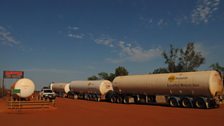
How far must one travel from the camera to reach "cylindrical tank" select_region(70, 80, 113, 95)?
160ft

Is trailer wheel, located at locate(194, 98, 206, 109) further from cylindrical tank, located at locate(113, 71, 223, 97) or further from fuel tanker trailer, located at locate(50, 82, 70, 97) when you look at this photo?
fuel tanker trailer, located at locate(50, 82, 70, 97)

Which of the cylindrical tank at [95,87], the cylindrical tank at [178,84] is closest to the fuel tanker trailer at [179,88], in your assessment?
the cylindrical tank at [178,84]

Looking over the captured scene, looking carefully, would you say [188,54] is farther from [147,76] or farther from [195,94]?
→ [195,94]

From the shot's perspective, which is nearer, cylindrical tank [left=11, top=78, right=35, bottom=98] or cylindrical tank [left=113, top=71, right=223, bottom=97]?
cylindrical tank [left=113, top=71, right=223, bottom=97]

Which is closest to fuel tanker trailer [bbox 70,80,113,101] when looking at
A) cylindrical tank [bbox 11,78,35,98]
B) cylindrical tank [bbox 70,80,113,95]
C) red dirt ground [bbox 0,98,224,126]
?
cylindrical tank [bbox 70,80,113,95]

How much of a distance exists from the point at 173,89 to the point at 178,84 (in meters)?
1.00

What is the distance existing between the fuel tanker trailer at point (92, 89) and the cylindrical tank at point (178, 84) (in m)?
8.39

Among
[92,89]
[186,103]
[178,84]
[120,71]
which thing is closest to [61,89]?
Result: [92,89]

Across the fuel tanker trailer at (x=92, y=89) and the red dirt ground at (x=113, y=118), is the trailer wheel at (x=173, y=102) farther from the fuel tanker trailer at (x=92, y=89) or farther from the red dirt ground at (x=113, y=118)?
the fuel tanker trailer at (x=92, y=89)

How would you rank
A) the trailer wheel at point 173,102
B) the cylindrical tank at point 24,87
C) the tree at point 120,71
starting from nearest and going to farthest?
the cylindrical tank at point 24,87 < the trailer wheel at point 173,102 < the tree at point 120,71

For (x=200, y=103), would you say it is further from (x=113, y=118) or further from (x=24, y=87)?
(x=24, y=87)

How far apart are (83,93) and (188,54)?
30.3 m

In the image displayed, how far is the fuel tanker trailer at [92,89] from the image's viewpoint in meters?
49.0

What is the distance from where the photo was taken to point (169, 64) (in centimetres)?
7506
